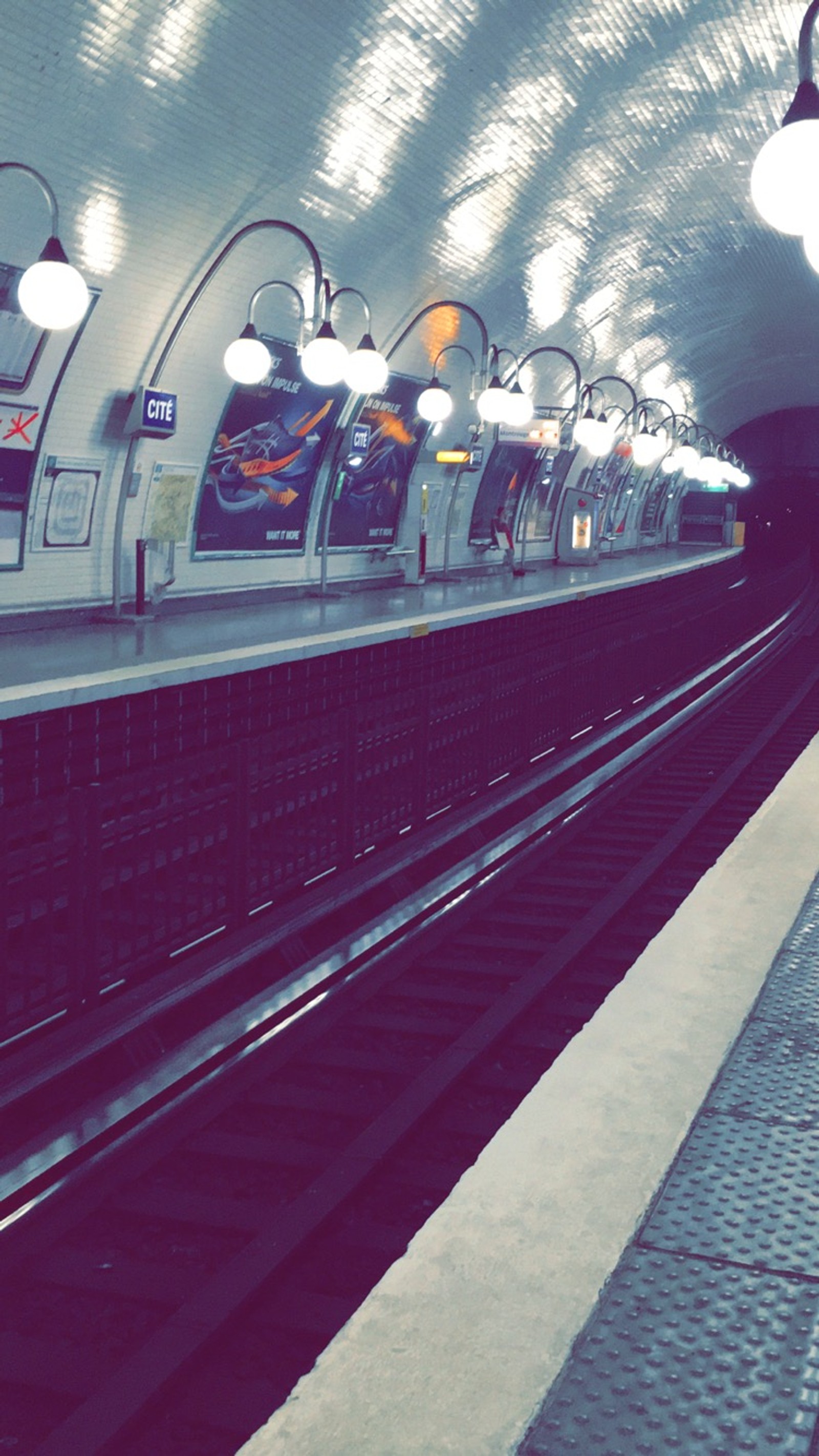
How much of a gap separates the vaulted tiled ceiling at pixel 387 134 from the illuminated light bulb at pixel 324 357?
1461mm

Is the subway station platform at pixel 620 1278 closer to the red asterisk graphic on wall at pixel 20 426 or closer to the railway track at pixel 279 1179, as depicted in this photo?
the railway track at pixel 279 1179

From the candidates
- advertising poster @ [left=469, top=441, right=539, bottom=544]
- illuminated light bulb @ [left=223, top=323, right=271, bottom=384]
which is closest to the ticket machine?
advertising poster @ [left=469, top=441, right=539, bottom=544]

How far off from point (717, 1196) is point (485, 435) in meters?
20.4

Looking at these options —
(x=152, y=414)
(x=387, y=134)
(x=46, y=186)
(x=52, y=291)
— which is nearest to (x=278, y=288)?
(x=387, y=134)

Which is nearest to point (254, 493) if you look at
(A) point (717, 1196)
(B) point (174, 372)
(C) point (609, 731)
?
(B) point (174, 372)

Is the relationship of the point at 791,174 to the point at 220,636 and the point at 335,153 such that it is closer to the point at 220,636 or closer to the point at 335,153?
the point at 220,636

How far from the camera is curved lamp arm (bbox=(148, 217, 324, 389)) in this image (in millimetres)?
11219

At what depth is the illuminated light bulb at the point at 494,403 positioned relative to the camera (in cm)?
1400

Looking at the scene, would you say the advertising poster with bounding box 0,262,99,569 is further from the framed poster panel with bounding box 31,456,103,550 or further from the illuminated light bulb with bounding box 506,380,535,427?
the illuminated light bulb with bounding box 506,380,535,427

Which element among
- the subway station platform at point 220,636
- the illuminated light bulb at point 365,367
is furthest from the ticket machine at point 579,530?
the illuminated light bulb at point 365,367

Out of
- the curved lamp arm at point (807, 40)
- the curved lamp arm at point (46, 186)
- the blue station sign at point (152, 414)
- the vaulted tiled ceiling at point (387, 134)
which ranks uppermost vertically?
the vaulted tiled ceiling at point (387, 134)

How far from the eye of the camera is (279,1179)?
4.91 meters

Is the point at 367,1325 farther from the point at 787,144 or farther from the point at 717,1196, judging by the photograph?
the point at 787,144

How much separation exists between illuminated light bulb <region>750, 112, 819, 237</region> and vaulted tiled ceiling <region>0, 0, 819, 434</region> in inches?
218
